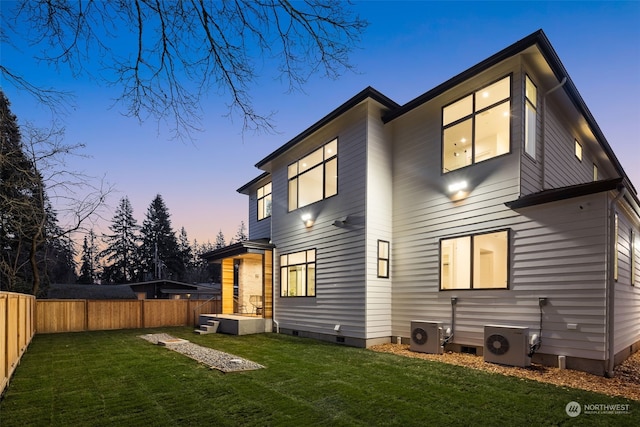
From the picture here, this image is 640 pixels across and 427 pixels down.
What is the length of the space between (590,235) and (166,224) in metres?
43.2

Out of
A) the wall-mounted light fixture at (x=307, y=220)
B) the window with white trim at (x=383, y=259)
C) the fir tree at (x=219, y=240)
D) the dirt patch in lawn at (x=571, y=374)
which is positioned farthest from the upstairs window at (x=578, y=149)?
the fir tree at (x=219, y=240)

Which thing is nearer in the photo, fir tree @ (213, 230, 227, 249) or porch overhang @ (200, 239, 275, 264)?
porch overhang @ (200, 239, 275, 264)

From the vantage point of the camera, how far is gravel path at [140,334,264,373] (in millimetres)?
6000

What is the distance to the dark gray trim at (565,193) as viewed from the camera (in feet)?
18.7

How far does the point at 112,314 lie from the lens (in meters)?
13.0

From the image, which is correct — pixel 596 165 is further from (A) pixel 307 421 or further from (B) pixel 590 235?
(A) pixel 307 421

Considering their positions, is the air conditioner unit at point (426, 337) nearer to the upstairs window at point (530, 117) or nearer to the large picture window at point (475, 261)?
the large picture window at point (475, 261)

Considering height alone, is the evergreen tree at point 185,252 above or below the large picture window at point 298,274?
below

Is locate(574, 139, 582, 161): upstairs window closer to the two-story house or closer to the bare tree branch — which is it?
the two-story house

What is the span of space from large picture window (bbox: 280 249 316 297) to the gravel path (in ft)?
11.2

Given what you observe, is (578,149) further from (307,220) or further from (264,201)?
(264,201)

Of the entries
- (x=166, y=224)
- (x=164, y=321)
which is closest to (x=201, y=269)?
(x=166, y=224)

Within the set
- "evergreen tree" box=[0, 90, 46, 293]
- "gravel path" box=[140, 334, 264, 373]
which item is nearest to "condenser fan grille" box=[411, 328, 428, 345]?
"gravel path" box=[140, 334, 264, 373]

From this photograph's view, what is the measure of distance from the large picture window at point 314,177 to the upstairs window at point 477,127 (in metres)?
3.18
